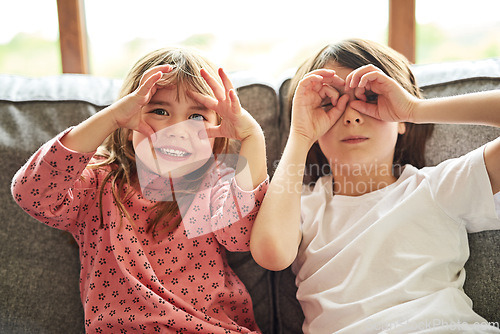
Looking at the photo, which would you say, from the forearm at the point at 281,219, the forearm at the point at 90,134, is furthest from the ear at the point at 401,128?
the forearm at the point at 90,134

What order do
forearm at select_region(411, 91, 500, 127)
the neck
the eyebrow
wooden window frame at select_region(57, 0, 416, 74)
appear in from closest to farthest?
forearm at select_region(411, 91, 500, 127)
the eyebrow
the neck
wooden window frame at select_region(57, 0, 416, 74)

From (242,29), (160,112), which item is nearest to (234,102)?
(160,112)

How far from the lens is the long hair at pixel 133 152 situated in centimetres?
102

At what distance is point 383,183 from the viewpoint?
1.11 m

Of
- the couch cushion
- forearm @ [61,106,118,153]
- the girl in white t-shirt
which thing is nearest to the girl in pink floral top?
forearm @ [61,106,118,153]

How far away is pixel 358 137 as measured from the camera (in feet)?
3.46

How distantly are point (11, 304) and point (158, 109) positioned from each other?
58cm

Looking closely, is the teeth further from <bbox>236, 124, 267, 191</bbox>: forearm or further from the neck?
the neck

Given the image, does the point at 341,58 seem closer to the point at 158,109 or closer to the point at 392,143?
the point at 392,143

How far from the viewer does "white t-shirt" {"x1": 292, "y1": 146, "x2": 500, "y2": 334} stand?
919 millimetres

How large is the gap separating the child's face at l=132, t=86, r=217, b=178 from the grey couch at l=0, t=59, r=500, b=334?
24 cm

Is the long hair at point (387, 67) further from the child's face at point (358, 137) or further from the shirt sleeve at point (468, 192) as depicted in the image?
the shirt sleeve at point (468, 192)

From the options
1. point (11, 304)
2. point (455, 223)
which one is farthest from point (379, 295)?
point (11, 304)

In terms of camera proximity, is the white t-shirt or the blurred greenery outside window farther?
the blurred greenery outside window
